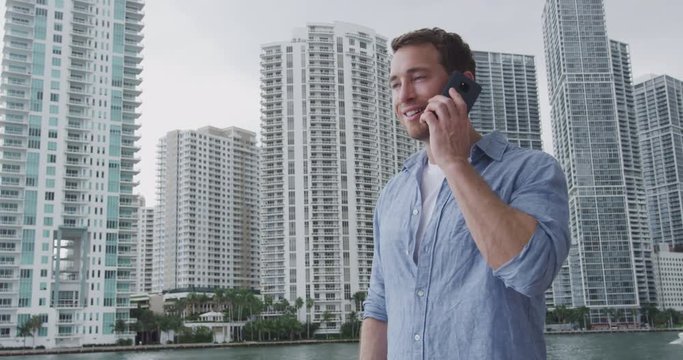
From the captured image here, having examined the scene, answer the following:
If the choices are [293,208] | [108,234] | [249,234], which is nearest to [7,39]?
[108,234]

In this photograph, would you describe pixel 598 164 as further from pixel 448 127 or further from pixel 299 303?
pixel 448 127

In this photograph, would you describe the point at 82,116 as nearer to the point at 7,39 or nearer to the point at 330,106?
the point at 7,39

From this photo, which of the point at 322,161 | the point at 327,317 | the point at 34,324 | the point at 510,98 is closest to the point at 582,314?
the point at 510,98

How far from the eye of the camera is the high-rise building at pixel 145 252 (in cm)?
13125

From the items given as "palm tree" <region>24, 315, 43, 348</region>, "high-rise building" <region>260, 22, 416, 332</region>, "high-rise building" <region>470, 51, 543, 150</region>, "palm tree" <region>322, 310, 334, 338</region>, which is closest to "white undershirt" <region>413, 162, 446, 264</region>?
"palm tree" <region>24, 315, 43, 348</region>

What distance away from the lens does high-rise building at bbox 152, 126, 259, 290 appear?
387 feet

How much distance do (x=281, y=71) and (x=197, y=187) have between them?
35.0 m

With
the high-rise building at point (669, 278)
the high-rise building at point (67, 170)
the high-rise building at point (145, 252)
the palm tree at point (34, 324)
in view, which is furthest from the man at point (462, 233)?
the high-rise building at point (145, 252)

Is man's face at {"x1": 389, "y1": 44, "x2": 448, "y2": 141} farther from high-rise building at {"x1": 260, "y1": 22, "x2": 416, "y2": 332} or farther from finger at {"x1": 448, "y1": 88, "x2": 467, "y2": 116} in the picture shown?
high-rise building at {"x1": 260, "y1": 22, "x2": 416, "y2": 332}

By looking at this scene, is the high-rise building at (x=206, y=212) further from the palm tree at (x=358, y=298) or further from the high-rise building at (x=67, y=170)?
the high-rise building at (x=67, y=170)

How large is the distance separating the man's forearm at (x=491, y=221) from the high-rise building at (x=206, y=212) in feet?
387

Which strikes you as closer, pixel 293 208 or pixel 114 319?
pixel 114 319

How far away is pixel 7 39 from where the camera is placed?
72.2m

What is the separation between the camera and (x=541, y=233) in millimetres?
1531
